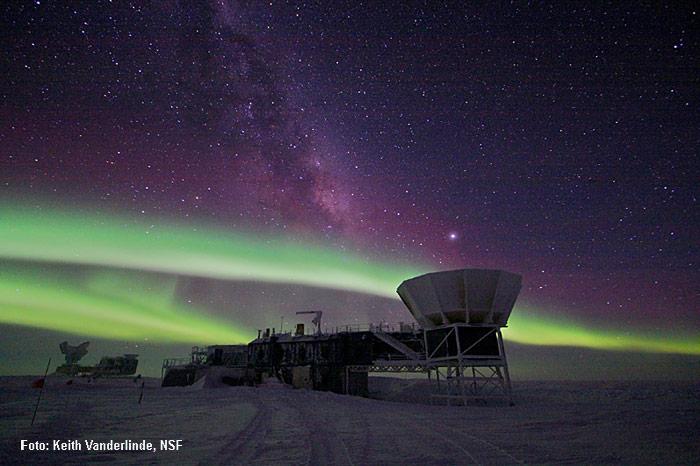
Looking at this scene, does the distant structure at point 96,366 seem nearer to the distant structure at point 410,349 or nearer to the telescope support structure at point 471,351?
the distant structure at point 410,349

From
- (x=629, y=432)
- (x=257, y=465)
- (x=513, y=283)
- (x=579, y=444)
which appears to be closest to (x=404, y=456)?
(x=257, y=465)

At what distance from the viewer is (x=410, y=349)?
4412 cm

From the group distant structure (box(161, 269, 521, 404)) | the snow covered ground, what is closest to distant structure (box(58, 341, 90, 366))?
distant structure (box(161, 269, 521, 404))

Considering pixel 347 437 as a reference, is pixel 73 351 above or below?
above

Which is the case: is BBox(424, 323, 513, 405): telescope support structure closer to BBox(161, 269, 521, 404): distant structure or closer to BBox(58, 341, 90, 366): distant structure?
BBox(161, 269, 521, 404): distant structure

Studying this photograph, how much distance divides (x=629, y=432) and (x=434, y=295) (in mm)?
19971

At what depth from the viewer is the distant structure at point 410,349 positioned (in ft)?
112

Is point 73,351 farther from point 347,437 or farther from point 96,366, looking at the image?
point 347,437

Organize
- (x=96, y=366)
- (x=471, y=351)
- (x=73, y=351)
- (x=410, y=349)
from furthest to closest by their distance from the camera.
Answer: (x=73, y=351)
(x=96, y=366)
(x=410, y=349)
(x=471, y=351)

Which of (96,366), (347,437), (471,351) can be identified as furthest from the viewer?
(96,366)

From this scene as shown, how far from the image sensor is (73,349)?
316 feet

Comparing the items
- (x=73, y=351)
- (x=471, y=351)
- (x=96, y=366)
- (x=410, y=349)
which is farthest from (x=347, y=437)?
(x=73, y=351)

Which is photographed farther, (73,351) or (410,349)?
(73,351)

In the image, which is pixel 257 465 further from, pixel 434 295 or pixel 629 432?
pixel 434 295
